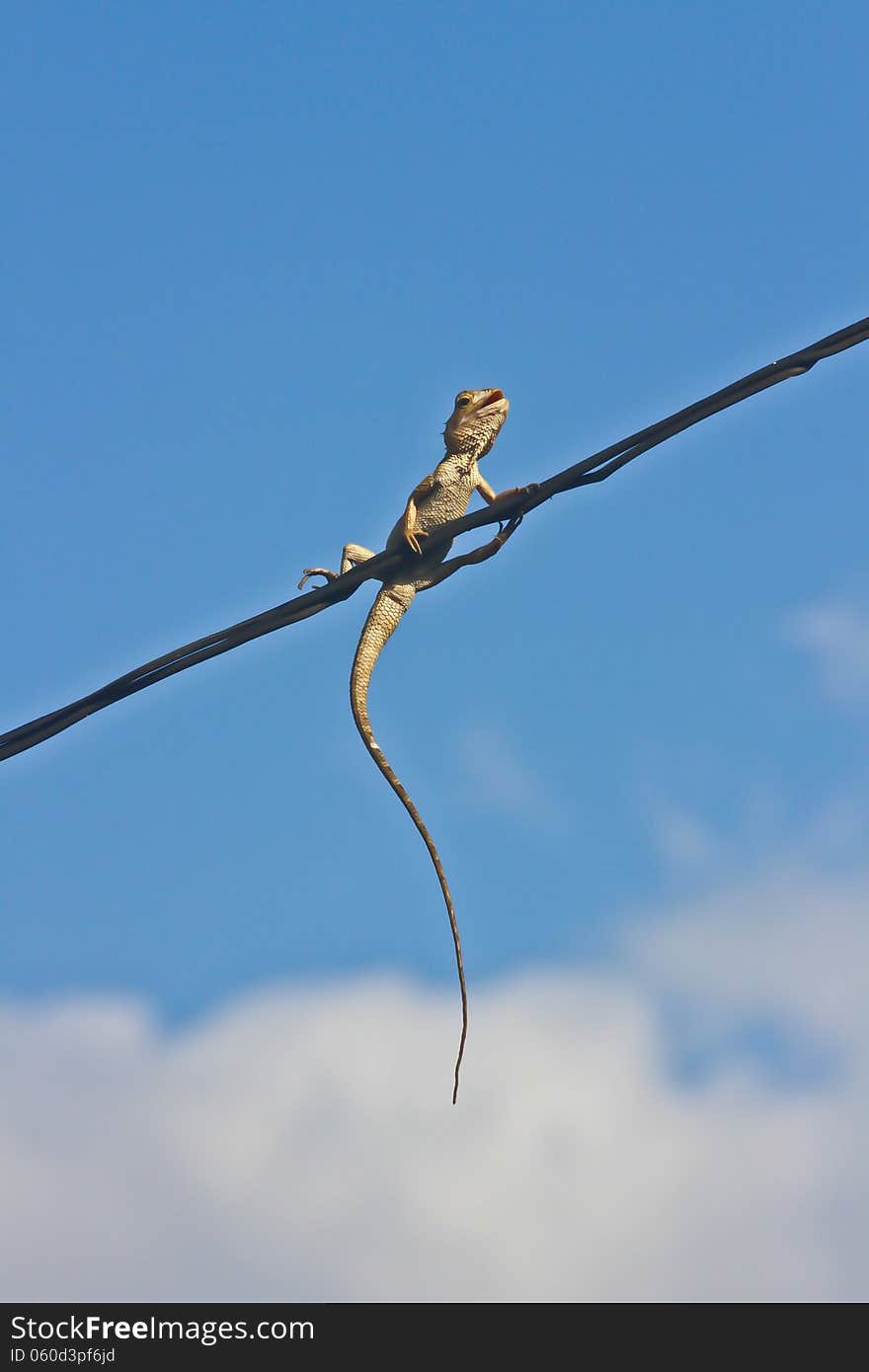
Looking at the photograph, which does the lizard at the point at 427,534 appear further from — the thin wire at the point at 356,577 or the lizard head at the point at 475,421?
the thin wire at the point at 356,577

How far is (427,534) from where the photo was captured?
1029cm

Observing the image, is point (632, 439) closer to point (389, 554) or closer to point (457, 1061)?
point (389, 554)

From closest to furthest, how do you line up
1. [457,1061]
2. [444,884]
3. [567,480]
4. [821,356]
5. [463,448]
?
[821,356] → [567,480] → [457,1061] → [444,884] → [463,448]

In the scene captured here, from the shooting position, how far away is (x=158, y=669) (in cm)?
822

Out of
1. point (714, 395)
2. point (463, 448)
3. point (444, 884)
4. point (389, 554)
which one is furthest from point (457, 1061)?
point (463, 448)

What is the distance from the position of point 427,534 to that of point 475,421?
1.87 metres

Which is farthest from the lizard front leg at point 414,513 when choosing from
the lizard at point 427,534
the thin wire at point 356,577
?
the thin wire at point 356,577

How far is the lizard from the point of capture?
35.3 feet

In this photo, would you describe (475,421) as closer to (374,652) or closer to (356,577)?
(374,652)

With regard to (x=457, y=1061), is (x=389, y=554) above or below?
above

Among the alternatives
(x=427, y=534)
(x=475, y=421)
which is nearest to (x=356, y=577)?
(x=427, y=534)

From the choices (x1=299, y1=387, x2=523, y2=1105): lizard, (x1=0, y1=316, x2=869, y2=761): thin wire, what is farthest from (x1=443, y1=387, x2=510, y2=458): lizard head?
(x1=0, y1=316, x2=869, y2=761): thin wire

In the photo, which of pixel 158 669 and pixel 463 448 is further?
pixel 463 448

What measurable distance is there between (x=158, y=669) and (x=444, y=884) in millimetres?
2488
